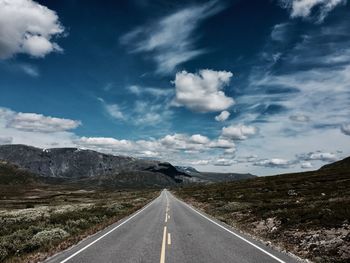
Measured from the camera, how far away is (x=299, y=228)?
67.0 feet

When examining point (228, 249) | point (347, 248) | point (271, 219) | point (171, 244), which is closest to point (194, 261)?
point (228, 249)

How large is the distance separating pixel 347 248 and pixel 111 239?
37.9ft

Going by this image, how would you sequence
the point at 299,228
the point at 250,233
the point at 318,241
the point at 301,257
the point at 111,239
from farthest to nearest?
the point at 250,233 → the point at 299,228 → the point at 111,239 → the point at 318,241 → the point at 301,257

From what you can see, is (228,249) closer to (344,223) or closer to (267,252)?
(267,252)

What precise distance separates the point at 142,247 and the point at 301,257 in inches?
272

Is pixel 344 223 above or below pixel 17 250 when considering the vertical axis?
above

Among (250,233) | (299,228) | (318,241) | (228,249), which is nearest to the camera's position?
(228,249)

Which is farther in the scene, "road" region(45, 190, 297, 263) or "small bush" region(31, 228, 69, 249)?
"small bush" region(31, 228, 69, 249)

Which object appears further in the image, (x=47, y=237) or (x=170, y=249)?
(x=47, y=237)

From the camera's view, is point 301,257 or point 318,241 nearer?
point 301,257

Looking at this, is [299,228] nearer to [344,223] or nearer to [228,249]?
[344,223]

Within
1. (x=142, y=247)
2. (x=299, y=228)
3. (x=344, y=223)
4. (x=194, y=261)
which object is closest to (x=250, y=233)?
(x=299, y=228)

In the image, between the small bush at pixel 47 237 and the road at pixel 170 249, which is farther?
the small bush at pixel 47 237

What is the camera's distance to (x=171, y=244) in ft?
55.0
